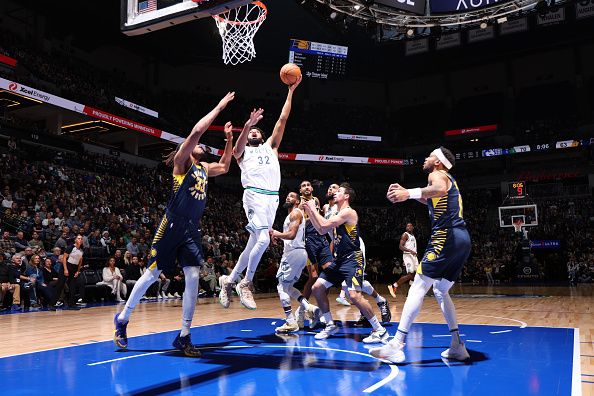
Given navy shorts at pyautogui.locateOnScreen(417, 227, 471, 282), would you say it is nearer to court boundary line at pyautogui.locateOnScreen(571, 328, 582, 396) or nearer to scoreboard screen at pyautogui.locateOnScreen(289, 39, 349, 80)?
court boundary line at pyautogui.locateOnScreen(571, 328, 582, 396)

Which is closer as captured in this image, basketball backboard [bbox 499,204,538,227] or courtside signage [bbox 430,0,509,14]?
Answer: courtside signage [bbox 430,0,509,14]

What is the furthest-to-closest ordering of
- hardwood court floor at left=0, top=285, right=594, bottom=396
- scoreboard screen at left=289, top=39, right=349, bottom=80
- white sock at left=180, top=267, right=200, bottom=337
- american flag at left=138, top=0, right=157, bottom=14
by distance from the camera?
scoreboard screen at left=289, top=39, right=349, bottom=80
hardwood court floor at left=0, top=285, right=594, bottom=396
american flag at left=138, top=0, right=157, bottom=14
white sock at left=180, top=267, right=200, bottom=337

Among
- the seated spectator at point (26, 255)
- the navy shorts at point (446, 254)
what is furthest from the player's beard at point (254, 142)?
the seated spectator at point (26, 255)

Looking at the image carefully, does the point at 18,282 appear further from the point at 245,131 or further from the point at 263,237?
the point at 245,131

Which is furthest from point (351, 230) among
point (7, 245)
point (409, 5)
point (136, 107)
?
point (136, 107)

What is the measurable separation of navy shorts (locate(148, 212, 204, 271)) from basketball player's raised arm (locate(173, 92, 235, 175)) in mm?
547

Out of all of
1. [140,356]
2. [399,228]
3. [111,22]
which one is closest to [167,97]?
[111,22]

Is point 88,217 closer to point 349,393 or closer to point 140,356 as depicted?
point 140,356

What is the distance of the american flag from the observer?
567 centimetres

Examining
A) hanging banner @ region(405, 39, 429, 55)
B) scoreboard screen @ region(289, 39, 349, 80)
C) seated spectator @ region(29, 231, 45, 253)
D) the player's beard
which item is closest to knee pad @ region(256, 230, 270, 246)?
the player's beard

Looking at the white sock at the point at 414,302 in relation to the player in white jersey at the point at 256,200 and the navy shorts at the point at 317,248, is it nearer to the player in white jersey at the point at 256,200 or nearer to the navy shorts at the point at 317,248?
the player in white jersey at the point at 256,200

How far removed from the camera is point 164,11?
5.52 m

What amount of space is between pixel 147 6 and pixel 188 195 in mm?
2432

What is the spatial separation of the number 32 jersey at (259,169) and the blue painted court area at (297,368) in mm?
1947
